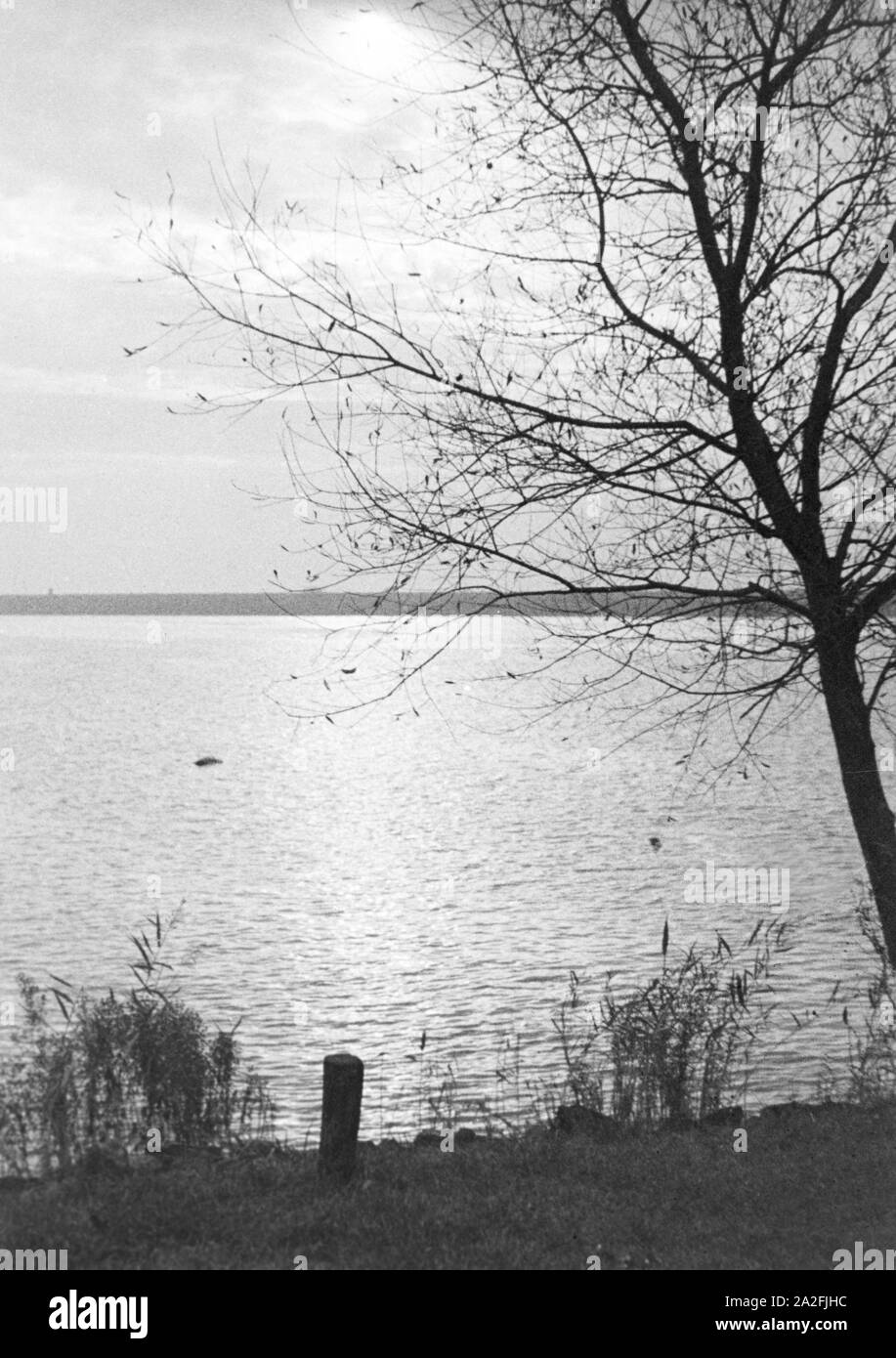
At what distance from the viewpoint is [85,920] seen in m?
27.8

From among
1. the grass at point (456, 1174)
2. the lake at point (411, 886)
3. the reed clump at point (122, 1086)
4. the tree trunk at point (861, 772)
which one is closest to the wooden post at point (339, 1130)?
the grass at point (456, 1174)

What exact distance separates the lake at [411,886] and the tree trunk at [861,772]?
8.63 ft

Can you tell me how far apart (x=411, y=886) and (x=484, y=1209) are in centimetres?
2564

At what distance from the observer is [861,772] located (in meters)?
10.9

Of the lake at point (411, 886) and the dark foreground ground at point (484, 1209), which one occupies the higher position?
the lake at point (411, 886)

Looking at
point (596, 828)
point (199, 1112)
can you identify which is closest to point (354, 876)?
point (596, 828)

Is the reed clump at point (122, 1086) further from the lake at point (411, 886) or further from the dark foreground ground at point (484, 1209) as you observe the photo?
the lake at point (411, 886)

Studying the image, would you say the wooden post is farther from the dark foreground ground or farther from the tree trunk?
the tree trunk

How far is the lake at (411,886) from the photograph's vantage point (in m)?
19.0

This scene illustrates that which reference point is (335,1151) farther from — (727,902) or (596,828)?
(596,828)

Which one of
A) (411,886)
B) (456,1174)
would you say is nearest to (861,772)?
(456,1174)
